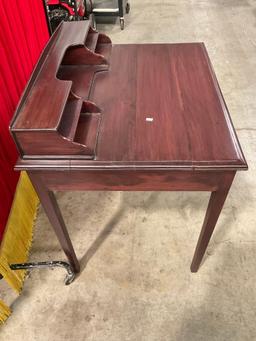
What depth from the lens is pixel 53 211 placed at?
0.98 m

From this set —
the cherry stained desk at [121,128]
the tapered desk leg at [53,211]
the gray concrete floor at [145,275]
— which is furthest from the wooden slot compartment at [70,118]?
the gray concrete floor at [145,275]

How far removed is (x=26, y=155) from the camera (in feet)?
2.57

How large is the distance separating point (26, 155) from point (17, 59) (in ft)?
2.09

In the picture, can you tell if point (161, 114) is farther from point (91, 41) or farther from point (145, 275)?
point (145, 275)

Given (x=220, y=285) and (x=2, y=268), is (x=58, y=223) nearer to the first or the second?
(x=2, y=268)

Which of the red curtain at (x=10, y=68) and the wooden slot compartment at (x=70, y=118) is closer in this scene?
the wooden slot compartment at (x=70, y=118)

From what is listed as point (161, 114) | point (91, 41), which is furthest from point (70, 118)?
point (91, 41)

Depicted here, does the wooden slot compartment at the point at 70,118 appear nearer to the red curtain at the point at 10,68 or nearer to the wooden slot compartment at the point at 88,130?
the wooden slot compartment at the point at 88,130

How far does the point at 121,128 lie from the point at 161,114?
13cm

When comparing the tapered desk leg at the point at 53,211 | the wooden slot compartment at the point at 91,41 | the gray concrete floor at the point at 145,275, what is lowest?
the gray concrete floor at the point at 145,275

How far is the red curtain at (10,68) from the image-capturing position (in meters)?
1.10

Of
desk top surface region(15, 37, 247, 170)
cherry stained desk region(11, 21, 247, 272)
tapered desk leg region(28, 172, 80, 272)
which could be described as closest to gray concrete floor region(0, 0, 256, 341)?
tapered desk leg region(28, 172, 80, 272)

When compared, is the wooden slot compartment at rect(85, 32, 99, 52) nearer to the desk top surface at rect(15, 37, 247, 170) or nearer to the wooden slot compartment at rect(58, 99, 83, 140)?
the desk top surface at rect(15, 37, 247, 170)

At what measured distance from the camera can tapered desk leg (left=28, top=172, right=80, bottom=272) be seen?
863 millimetres
